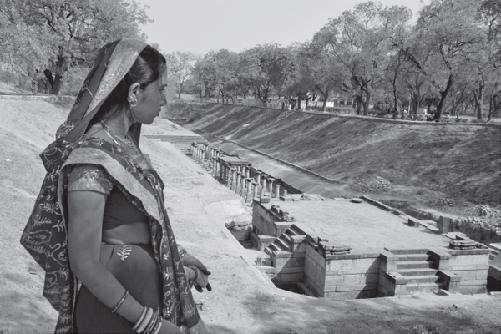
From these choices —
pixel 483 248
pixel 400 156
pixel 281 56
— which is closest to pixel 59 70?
pixel 400 156

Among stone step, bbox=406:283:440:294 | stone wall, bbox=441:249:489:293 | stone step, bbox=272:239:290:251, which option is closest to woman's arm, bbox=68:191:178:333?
stone step, bbox=406:283:440:294

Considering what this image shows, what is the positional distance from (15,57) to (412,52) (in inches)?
1128

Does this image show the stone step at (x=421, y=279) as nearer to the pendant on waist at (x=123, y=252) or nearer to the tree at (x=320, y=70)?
the pendant on waist at (x=123, y=252)

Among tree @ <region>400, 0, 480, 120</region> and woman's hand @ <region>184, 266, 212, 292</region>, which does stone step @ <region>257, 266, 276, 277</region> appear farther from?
tree @ <region>400, 0, 480, 120</region>

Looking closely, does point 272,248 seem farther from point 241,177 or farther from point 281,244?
point 241,177

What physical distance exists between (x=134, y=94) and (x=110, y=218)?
0.68m

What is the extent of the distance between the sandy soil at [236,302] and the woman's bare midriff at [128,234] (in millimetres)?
5227

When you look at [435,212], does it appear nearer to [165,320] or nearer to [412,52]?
[412,52]

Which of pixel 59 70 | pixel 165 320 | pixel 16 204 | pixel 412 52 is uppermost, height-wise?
pixel 412 52

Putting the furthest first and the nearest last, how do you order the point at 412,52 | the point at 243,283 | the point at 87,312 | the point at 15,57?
1. the point at 412,52
2. the point at 15,57
3. the point at 243,283
4. the point at 87,312

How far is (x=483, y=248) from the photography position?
15.5 metres

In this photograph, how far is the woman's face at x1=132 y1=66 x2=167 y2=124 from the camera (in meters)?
2.58

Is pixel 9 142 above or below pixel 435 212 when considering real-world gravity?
above

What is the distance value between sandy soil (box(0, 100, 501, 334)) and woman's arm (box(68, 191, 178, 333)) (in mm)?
5217
